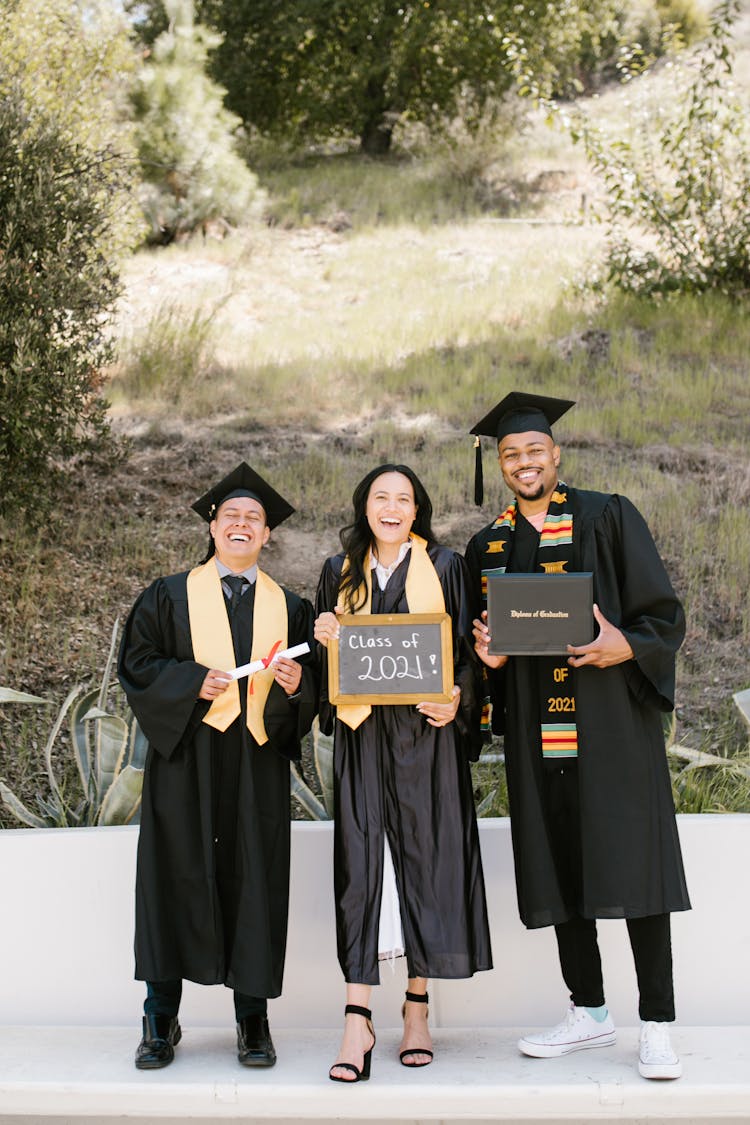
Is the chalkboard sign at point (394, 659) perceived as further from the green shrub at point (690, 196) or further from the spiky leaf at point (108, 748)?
the green shrub at point (690, 196)

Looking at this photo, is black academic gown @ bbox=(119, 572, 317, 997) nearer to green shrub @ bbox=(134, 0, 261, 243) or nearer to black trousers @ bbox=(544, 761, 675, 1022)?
black trousers @ bbox=(544, 761, 675, 1022)

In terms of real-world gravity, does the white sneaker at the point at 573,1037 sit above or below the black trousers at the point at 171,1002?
below

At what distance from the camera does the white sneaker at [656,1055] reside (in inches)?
136

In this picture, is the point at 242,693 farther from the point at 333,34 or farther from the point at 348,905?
the point at 333,34

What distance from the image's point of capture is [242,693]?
369cm

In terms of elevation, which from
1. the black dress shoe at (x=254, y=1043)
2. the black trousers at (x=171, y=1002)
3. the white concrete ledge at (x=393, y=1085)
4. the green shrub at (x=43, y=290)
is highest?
the green shrub at (x=43, y=290)

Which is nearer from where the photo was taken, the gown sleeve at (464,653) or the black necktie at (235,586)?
the gown sleeve at (464,653)

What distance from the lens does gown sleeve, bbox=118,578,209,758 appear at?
3.58m

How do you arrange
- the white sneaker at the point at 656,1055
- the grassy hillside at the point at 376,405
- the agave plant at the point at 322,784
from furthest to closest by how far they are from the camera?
the grassy hillside at the point at 376,405 → the agave plant at the point at 322,784 → the white sneaker at the point at 656,1055

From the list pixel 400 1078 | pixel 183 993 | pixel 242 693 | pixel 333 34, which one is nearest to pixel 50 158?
pixel 242 693

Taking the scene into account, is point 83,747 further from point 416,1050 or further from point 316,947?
point 416,1050

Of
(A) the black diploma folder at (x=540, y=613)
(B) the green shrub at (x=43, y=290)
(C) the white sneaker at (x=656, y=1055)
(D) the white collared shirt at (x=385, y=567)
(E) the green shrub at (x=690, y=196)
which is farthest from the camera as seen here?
(E) the green shrub at (x=690, y=196)

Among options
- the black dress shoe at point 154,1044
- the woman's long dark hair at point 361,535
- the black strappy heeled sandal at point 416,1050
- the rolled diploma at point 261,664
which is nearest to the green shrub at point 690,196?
the woman's long dark hair at point 361,535

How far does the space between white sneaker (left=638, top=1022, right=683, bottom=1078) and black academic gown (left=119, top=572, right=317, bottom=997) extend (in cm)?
116
